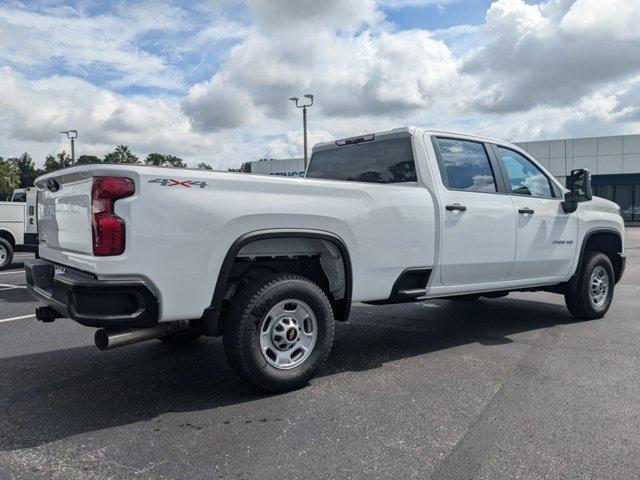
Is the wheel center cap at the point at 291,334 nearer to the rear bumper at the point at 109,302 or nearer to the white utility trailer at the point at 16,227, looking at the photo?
the rear bumper at the point at 109,302

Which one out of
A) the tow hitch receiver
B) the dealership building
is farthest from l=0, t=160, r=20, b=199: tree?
the tow hitch receiver

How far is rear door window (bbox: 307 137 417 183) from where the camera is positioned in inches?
199

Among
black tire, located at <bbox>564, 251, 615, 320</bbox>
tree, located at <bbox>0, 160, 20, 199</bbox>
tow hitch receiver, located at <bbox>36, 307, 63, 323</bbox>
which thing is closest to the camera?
Result: tow hitch receiver, located at <bbox>36, 307, 63, 323</bbox>

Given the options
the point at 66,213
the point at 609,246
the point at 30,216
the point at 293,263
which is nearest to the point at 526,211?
the point at 609,246

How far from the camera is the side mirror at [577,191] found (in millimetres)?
6176

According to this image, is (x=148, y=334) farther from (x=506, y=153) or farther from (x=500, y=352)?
(x=506, y=153)

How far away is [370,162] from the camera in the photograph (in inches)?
212

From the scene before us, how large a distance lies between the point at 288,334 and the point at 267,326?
19 centimetres

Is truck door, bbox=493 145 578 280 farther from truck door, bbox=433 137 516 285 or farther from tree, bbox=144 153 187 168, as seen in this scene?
tree, bbox=144 153 187 168

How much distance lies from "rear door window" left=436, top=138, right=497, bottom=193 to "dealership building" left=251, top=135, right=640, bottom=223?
98.8 feet

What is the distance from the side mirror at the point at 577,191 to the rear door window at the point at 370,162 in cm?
228

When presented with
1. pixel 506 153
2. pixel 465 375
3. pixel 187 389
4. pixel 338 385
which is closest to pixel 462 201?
pixel 506 153

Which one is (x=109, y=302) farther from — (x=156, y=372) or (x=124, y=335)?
(x=156, y=372)

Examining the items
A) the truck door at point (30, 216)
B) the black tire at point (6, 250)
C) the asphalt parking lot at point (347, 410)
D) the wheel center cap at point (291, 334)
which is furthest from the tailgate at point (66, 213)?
the black tire at point (6, 250)
